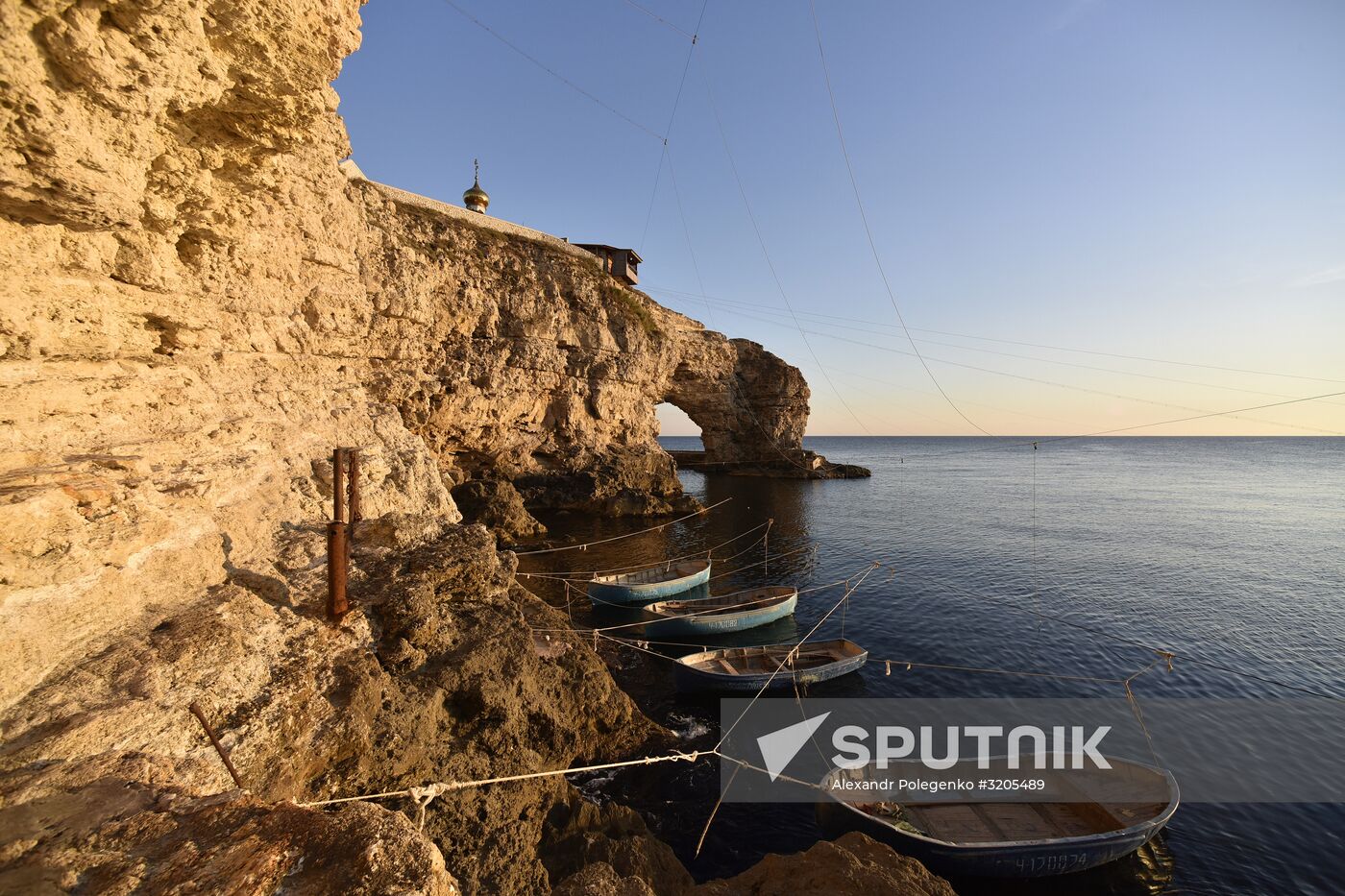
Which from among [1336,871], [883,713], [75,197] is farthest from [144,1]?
[1336,871]

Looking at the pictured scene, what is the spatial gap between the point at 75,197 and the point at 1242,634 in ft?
99.6

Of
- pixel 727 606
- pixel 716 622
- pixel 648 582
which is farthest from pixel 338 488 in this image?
pixel 648 582

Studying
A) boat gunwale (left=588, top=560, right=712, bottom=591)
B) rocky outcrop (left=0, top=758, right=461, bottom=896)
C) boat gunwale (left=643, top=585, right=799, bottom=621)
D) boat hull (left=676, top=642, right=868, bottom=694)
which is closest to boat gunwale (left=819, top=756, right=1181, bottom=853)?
boat hull (left=676, top=642, right=868, bottom=694)

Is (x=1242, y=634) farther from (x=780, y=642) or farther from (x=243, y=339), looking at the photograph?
(x=243, y=339)

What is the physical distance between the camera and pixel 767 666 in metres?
15.0

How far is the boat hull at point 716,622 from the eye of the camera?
17.0m

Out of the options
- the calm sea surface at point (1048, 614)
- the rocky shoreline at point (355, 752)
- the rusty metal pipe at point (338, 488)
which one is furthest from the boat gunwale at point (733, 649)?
the rusty metal pipe at point (338, 488)

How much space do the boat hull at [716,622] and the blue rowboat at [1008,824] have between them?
7.69 metres

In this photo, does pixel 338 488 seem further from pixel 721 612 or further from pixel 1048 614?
pixel 1048 614

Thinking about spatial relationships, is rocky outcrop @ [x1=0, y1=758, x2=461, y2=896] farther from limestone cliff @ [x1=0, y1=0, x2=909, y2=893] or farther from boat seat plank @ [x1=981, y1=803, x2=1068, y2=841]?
boat seat plank @ [x1=981, y1=803, x2=1068, y2=841]

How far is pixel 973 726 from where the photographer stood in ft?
41.2

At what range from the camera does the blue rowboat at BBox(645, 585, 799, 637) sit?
1716cm

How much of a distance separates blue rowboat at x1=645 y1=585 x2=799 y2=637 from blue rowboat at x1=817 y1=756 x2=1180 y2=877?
7.72 metres

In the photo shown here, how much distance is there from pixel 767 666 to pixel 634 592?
6.57 metres
